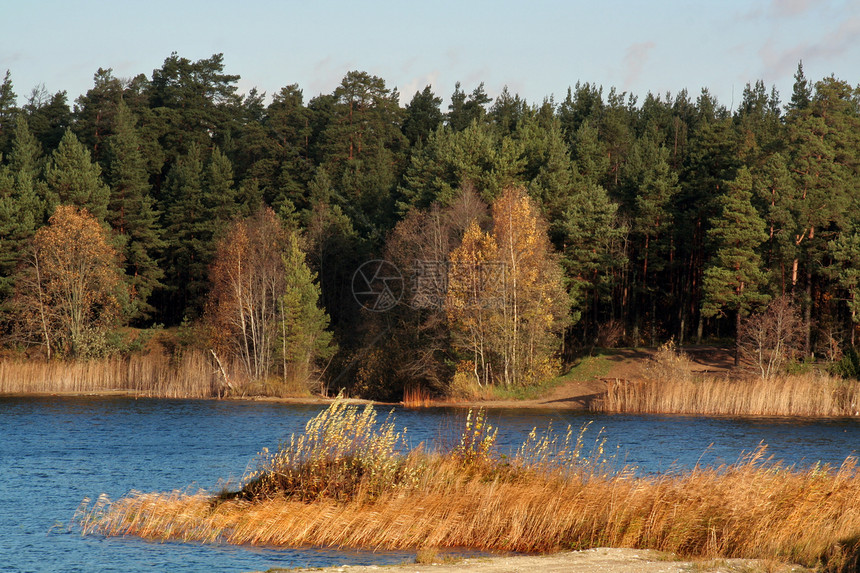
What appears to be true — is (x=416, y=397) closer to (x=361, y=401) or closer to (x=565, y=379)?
(x=361, y=401)

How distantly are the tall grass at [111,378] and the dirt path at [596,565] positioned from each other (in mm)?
44088

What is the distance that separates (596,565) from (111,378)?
49926 mm

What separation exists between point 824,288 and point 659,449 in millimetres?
34761

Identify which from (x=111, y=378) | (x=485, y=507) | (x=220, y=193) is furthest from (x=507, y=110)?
(x=485, y=507)

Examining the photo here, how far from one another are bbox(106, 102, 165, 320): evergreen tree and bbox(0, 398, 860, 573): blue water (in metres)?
21.8

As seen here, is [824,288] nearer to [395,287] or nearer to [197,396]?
[395,287]

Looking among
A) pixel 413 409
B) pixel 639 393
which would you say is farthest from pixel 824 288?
pixel 413 409

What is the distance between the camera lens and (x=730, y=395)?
46.3 metres

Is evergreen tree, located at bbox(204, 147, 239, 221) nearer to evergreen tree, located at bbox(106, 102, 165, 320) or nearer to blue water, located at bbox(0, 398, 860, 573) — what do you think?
evergreen tree, located at bbox(106, 102, 165, 320)

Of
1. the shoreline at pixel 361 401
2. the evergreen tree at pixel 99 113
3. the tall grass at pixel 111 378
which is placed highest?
the evergreen tree at pixel 99 113

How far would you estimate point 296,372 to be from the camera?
59.8 metres

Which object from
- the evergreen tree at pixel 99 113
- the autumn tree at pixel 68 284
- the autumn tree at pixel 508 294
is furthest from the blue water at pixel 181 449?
the evergreen tree at pixel 99 113

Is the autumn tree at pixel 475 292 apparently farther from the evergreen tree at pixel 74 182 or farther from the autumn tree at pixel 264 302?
the evergreen tree at pixel 74 182

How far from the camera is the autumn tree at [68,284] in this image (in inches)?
2442
